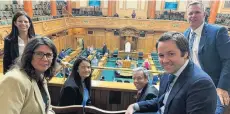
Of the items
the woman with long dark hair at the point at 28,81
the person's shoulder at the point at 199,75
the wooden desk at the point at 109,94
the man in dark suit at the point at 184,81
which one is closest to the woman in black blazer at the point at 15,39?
the wooden desk at the point at 109,94

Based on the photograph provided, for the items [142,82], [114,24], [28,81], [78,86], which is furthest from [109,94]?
[114,24]

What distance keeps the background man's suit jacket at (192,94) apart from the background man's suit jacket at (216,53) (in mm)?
514

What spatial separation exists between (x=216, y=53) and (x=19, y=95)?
1.59 meters

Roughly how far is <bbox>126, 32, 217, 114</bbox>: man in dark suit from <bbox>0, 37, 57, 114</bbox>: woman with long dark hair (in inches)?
32.4

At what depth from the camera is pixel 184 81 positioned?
1177mm

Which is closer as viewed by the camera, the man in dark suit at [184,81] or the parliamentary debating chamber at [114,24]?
the man in dark suit at [184,81]

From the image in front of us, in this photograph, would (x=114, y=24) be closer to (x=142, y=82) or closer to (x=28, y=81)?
(x=142, y=82)

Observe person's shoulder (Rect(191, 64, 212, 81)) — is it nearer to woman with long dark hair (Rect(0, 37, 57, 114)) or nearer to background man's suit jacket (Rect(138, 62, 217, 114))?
background man's suit jacket (Rect(138, 62, 217, 114))

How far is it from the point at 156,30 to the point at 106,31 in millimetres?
3793

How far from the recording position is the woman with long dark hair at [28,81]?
3.56ft

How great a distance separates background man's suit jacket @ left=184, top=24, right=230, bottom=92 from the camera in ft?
5.01

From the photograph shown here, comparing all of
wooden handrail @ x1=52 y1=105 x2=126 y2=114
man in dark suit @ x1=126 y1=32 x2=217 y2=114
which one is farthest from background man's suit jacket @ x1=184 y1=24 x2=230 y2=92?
wooden handrail @ x1=52 y1=105 x2=126 y2=114

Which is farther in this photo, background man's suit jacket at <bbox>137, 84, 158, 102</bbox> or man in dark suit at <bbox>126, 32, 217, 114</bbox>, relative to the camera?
background man's suit jacket at <bbox>137, 84, 158, 102</bbox>

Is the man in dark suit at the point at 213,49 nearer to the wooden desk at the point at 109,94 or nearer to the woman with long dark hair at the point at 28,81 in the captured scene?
the wooden desk at the point at 109,94
